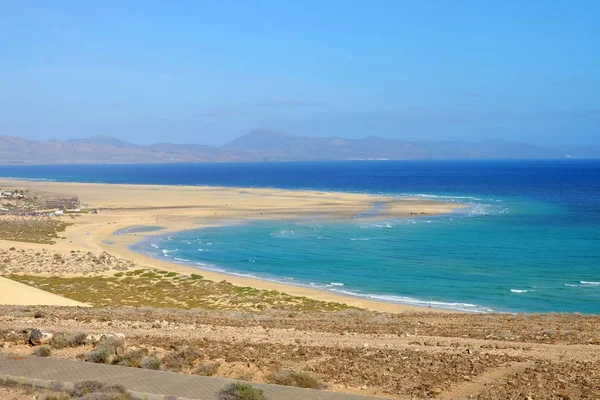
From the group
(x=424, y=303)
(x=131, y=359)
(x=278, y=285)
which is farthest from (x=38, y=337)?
(x=278, y=285)

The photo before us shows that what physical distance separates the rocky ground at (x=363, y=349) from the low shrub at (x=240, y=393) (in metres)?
1.42

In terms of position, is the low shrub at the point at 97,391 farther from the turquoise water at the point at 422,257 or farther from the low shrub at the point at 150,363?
the turquoise water at the point at 422,257

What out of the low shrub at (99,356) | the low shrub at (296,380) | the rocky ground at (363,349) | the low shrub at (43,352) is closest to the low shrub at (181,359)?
the rocky ground at (363,349)

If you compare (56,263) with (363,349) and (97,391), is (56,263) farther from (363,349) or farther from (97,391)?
(97,391)

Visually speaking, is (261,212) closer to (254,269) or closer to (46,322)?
(254,269)

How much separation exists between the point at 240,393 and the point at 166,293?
822 inches

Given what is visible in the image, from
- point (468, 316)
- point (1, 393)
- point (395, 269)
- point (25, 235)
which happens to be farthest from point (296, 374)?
point (25, 235)

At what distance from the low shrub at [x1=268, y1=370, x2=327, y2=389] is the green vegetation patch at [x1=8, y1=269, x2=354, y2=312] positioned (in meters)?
14.5

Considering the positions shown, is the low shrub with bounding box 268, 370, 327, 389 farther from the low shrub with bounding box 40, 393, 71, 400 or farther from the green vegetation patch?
the green vegetation patch

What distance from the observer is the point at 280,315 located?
21.1 m

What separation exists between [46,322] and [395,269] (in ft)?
78.3

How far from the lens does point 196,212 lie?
2923 inches

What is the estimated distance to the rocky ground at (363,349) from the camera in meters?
11.2

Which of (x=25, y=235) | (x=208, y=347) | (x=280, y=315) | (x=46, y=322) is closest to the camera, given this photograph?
(x=208, y=347)
